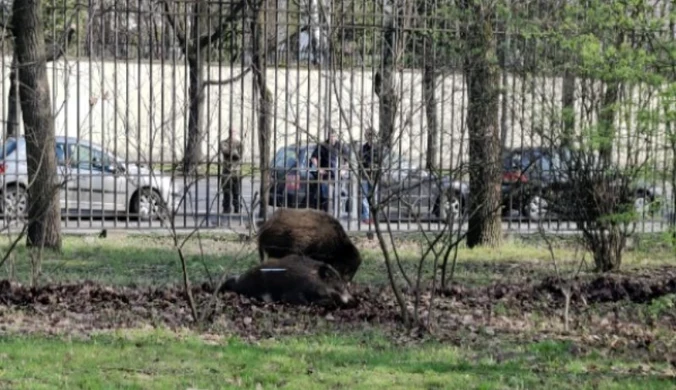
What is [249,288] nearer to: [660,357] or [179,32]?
[660,357]

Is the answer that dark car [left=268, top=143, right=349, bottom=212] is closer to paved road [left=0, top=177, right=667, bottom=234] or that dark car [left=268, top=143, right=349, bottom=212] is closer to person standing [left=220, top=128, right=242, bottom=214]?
paved road [left=0, top=177, right=667, bottom=234]

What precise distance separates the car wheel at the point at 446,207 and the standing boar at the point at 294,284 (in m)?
1.21

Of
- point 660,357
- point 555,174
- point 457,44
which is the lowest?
point 660,357

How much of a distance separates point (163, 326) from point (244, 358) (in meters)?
1.43

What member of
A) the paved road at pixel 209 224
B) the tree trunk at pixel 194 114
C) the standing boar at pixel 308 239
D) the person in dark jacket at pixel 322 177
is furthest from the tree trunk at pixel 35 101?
the person in dark jacket at pixel 322 177

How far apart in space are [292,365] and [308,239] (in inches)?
143

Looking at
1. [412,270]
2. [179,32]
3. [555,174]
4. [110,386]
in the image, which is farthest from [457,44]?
[110,386]

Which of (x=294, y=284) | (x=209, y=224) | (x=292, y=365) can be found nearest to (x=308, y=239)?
(x=294, y=284)

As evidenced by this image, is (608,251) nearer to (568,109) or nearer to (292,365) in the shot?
(568,109)

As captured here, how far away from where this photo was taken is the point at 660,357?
9016 millimetres

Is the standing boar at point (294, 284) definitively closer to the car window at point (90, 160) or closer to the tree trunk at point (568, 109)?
the tree trunk at point (568, 109)

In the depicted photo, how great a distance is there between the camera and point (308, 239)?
38.9ft

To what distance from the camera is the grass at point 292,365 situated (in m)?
7.76

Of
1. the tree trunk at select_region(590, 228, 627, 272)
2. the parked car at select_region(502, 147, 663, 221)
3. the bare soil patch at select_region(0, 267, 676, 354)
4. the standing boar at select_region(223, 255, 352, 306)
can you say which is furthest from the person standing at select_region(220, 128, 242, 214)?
the tree trunk at select_region(590, 228, 627, 272)
